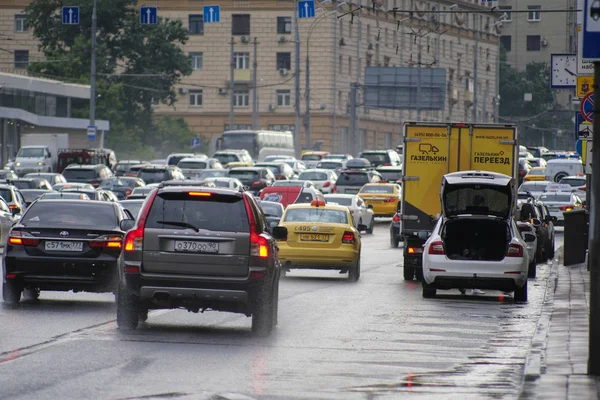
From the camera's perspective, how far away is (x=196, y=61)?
382 ft

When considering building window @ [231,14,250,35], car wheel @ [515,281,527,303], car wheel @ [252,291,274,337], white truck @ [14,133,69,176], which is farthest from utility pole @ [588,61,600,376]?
building window @ [231,14,250,35]

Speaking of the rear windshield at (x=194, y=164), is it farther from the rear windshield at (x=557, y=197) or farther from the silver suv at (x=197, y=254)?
the silver suv at (x=197, y=254)

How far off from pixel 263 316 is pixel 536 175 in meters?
59.9

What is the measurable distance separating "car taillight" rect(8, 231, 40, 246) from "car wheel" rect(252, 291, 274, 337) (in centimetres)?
439

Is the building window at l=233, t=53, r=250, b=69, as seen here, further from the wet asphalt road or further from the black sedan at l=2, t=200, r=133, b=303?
the black sedan at l=2, t=200, r=133, b=303

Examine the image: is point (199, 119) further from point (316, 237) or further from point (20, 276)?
point (20, 276)

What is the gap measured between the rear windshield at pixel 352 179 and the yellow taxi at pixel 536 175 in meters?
13.9

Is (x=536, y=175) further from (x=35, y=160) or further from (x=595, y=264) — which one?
(x=595, y=264)

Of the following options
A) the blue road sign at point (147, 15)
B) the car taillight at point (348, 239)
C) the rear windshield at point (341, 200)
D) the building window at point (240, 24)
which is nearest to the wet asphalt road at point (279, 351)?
the car taillight at point (348, 239)

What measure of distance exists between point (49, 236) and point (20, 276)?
627mm

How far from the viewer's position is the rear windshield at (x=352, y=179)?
61812 mm

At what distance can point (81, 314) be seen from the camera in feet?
60.5

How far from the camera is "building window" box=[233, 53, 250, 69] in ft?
378

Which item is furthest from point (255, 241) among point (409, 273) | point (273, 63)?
point (273, 63)
